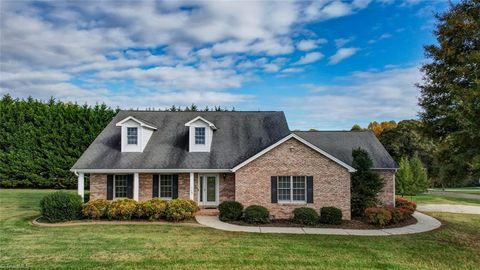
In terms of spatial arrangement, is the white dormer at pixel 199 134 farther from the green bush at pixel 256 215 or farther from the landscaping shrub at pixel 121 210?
the green bush at pixel 256 215

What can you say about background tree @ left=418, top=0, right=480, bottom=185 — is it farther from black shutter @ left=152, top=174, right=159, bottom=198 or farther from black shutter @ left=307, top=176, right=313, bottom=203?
black shutter @ left=152, top=174, right=159, bottom=198

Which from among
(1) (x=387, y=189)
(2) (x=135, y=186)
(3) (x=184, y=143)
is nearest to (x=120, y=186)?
(2) (x=135, y=186)

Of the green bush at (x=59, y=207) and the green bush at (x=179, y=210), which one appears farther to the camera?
the green bush at (x=179, y=210)

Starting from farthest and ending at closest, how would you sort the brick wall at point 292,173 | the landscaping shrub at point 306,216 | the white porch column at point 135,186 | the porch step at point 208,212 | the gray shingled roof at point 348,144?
1. the gray shingled roof at point 348,144
2. the white porch column at point 135,186
3. the porch step at point 208,212
4. the brick wall at point 292,173
5. the landscaping shrub at point 306,216

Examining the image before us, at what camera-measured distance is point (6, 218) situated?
17.1m

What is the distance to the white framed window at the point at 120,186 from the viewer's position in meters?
19.8

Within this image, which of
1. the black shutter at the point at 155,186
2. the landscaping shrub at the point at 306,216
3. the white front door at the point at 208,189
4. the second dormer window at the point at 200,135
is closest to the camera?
the landscaping shrub at the point at 306,216

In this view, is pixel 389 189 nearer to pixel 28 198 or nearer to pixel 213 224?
pixel 213 224

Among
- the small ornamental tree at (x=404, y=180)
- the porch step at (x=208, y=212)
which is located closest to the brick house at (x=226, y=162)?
the porch step at (x=208, y=212)

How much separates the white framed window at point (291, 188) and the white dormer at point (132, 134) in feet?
29.8

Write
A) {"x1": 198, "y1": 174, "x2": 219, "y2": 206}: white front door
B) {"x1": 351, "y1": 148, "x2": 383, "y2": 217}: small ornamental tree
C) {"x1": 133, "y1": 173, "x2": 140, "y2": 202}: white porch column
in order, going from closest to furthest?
{"x1": 351, "y1": 148, "x2": 383, "y2": 217}: small ornamental tree
{"x1": 133, "y1": 173, "x2": 140, "y2": 202}: white porch column
{"x1": 198, "y1": 174, "x2": 219, "y2": 206}: white front door

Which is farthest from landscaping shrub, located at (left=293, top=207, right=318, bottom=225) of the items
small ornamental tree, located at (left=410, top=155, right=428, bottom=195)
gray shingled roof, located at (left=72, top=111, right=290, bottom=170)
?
small ornamental tree, located at (left=410, top=155, right=428, bottom=195)

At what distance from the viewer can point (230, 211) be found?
55.2ft

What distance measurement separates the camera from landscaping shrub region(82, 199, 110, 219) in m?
16.8
